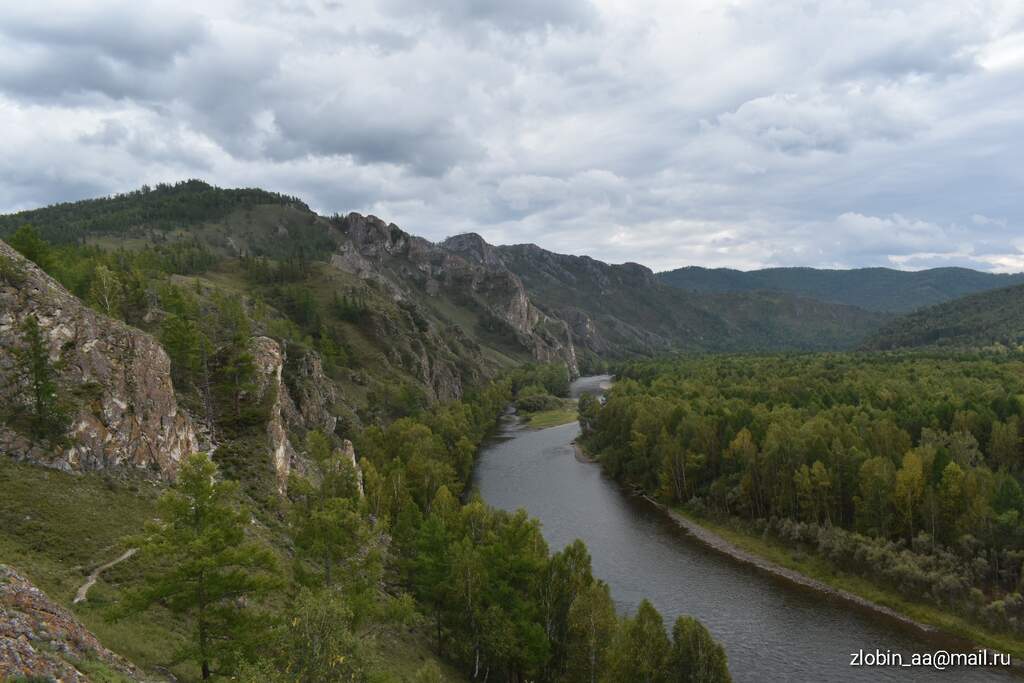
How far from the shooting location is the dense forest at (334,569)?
23.3m

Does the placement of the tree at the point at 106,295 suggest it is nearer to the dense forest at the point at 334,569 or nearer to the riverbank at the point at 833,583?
the dense forest at the point at 334,569

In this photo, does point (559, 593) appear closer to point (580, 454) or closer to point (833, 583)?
point (833, 583)

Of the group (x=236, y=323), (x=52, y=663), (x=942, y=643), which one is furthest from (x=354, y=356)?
(x=52, y=663)

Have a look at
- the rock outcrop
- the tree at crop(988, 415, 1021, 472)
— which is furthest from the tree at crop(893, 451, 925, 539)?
the rock outcrop

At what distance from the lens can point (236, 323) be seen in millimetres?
96375

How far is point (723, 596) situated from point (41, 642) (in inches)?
2304

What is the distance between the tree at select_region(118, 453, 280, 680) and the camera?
74.9 ft

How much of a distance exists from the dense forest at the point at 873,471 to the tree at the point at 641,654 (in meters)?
37.1

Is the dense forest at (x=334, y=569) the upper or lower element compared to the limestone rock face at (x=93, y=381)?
lower

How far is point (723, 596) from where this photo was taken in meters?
60.8

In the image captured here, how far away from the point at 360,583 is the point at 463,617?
11.9 m

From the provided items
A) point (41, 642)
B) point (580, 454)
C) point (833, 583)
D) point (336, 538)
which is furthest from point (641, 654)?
point (580, 454)

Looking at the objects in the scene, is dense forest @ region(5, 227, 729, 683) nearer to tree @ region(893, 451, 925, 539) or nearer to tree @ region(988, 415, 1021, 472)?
tree @ region(893, 451, 925, 539)

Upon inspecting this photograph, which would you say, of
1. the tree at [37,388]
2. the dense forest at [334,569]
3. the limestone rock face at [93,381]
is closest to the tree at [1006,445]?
the dense forest at [334,569]
